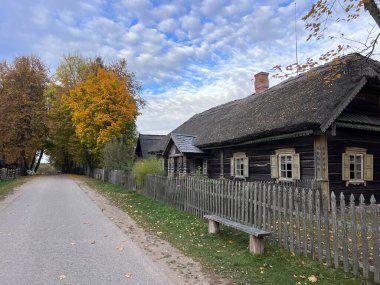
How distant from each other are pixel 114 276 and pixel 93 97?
27.8m

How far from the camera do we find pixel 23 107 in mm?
42531

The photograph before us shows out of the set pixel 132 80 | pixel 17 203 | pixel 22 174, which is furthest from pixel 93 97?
pixel 22 174

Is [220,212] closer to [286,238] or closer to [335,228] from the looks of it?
[286,238]

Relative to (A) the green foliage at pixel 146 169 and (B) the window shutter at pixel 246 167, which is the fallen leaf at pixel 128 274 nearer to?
(B) the window shutter at pixel 246 167

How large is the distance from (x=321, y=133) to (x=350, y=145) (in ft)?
7.39

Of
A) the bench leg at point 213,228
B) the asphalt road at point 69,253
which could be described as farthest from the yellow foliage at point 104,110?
the bench leg at point 213,228

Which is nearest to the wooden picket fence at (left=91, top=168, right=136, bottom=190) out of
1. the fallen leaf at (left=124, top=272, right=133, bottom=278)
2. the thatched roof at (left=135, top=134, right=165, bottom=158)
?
the thatched roof at (left=135, top=134, right=165, bottom=158)

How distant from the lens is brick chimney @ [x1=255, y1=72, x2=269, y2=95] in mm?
22734

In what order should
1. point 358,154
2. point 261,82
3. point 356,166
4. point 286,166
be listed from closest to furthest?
point 358,154
point 356,166
point 286,166
point 261,82

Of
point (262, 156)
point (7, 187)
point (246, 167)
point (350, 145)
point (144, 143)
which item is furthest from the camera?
point (144, 143)

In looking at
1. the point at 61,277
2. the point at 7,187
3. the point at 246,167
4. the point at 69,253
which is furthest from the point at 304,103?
the point at 7,187

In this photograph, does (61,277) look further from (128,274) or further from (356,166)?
(356,166)

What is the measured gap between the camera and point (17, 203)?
1530 centimetres

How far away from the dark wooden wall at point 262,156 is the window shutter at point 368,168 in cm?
272
